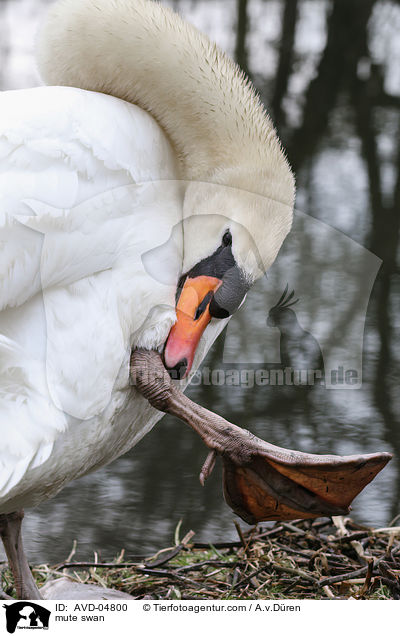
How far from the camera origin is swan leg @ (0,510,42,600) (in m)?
1.50

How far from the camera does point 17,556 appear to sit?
153 cm

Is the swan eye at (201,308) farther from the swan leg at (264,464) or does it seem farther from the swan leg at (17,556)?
the swan leg at (17,556)

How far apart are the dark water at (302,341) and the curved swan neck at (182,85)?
28.2 inches

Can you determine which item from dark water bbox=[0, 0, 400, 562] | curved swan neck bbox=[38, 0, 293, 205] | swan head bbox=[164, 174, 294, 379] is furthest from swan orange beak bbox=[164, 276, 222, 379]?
dark water bbox=[0, 0, 400, 562]

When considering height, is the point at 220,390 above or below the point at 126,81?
below

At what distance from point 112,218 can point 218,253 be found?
0.17 m

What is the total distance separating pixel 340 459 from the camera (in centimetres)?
128

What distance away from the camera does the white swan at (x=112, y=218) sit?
3.94 ft
